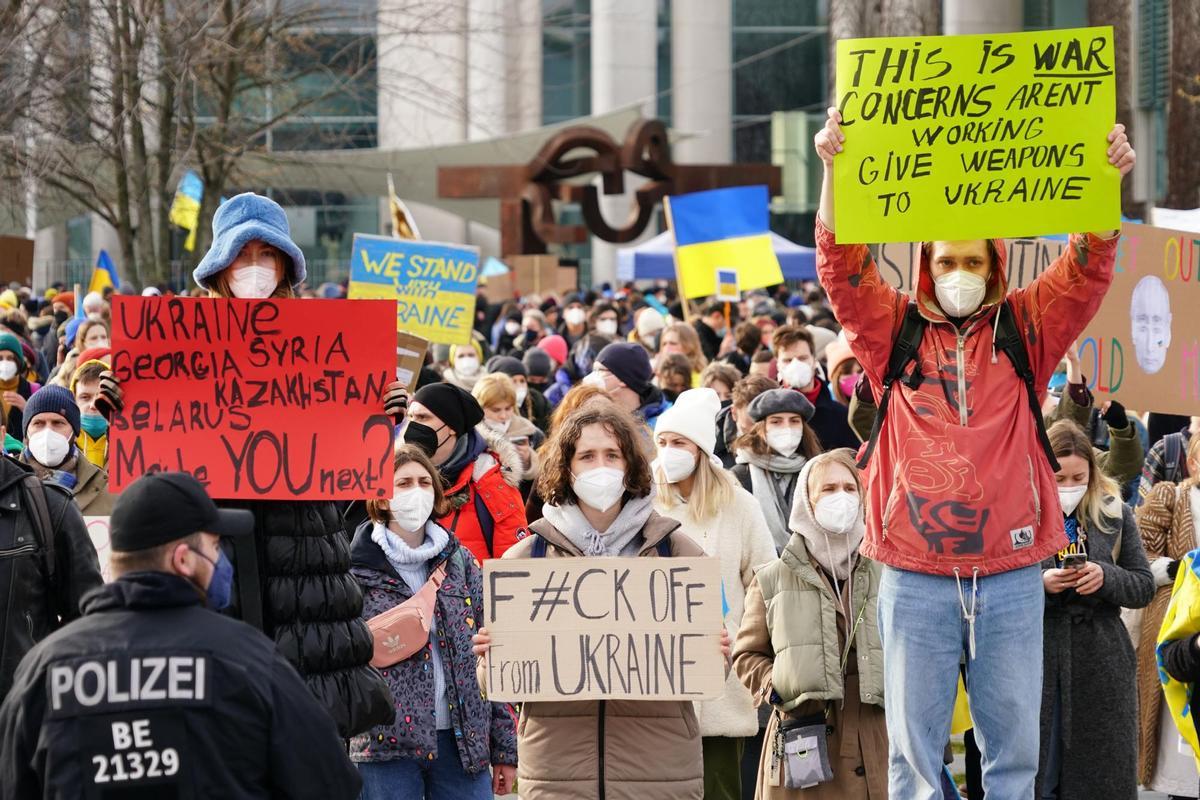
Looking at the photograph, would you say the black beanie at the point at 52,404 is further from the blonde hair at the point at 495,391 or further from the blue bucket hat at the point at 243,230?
the blonde hair at the point at 495,391

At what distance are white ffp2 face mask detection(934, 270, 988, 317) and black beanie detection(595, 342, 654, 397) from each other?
4.89 metres

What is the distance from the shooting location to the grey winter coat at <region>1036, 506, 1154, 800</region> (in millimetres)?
7281

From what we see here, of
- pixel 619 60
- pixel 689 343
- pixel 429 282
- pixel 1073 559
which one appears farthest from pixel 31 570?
pixel 619 60

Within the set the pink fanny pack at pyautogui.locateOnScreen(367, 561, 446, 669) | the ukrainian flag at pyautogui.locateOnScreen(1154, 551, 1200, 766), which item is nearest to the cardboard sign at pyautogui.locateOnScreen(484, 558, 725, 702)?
the pink fanny pack at pyautogui.locateOnScreen(367, 561, 446, 669)

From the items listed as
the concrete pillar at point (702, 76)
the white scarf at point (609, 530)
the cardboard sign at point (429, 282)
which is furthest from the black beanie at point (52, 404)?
the concrete pillar at point (702, 76)

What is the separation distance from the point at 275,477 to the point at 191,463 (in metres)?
0.27

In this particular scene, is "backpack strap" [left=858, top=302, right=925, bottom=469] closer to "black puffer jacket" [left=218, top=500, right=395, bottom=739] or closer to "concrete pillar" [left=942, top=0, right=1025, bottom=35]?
"black puffer jacket" [left=218, top=500, right=395, bottom=739]

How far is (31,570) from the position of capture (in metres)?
5.44

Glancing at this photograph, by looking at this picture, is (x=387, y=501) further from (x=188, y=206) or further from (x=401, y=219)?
(x=188, y=206)

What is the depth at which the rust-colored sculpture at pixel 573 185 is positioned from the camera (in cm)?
3138

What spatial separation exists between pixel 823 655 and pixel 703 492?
964mm

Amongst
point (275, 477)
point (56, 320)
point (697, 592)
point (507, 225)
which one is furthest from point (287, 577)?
Answer: point (507, 225)

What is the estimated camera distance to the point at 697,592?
5754mm

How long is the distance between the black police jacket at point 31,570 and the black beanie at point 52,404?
2173mm
